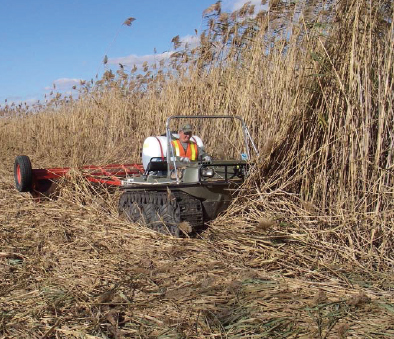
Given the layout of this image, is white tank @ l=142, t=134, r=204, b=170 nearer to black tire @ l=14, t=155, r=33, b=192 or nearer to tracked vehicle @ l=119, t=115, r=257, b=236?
tracked vehicle @ l=119, t=115, r=257, b=236

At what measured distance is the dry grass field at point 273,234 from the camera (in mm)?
2785

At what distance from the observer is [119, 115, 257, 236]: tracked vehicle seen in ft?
15.4

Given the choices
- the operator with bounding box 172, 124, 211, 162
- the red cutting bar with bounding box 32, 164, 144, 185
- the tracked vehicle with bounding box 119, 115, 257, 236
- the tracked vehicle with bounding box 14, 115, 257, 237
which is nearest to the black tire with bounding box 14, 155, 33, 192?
the red cutting bar with bounding box 32, 164, 144, 185

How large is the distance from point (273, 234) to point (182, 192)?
3.57ft

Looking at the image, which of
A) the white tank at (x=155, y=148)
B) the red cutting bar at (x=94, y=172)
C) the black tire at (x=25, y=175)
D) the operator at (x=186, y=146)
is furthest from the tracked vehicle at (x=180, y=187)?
the black tire at (x=25, y=175)

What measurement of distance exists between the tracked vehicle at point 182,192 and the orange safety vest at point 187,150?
209mm

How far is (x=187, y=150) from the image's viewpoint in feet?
18.8

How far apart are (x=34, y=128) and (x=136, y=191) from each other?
28.1 ft

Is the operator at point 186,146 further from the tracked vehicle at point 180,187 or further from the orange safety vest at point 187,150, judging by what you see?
the tracked vehicle at point 180,187

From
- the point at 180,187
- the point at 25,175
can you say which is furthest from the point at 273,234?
the point at 25,175

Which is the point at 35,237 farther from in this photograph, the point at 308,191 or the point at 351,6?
the point at 351,6

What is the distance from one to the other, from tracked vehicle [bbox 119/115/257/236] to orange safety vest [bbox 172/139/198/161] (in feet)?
0.69

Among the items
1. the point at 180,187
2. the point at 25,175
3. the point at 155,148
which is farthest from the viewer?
the point at 25,175

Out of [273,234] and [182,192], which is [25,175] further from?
[273,234]
